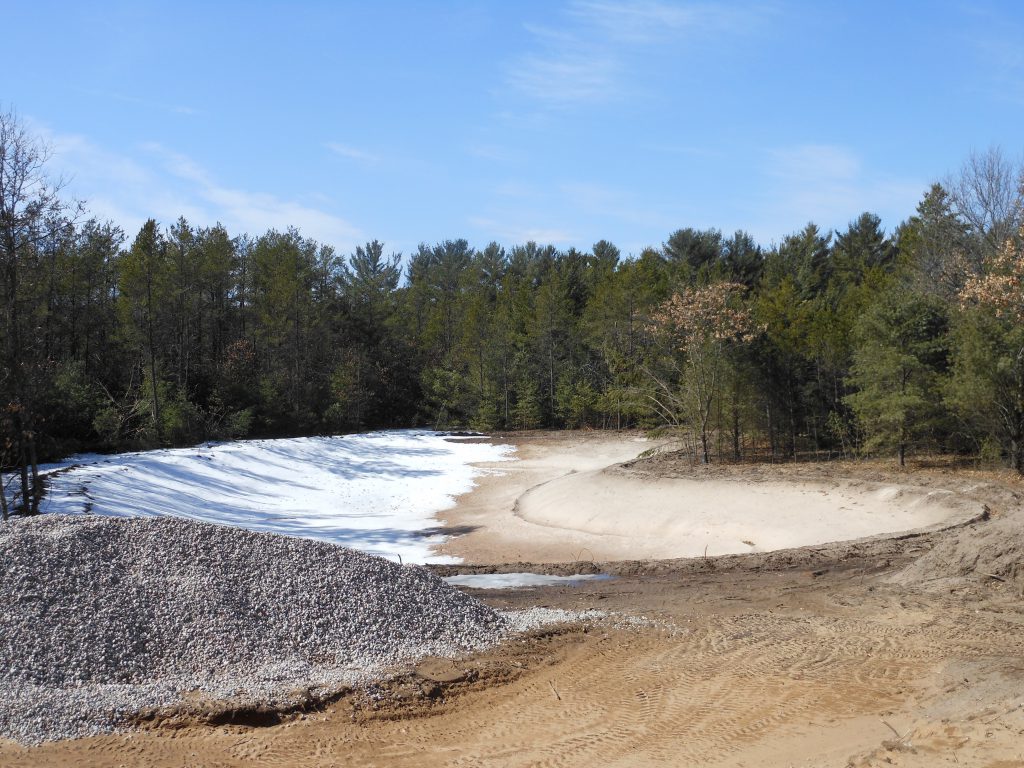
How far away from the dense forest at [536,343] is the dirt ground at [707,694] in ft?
36.2

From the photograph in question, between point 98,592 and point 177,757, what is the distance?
2647 millimetres

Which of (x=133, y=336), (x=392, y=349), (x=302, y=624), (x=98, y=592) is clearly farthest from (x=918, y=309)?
(x=392, y=349)

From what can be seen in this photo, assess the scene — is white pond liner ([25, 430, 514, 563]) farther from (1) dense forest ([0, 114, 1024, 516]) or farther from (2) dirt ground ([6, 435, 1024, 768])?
(2) dirt ground ([6, 435, 1024, 768])

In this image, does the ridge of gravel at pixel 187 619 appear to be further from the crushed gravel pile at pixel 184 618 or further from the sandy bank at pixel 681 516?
the sandy bank at pixel 681 516

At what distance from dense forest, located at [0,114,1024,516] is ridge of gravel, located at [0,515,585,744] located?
854 cm

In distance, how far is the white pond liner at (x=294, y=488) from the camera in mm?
20391

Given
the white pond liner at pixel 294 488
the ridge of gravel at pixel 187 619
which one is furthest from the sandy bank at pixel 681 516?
the ridge of gravel at pixel 187 619

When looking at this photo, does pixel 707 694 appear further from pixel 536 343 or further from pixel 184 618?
pixel 536 343

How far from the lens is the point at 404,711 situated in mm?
7438

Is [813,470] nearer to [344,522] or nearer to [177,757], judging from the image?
[344,522]

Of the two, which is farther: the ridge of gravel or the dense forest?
the dense forest

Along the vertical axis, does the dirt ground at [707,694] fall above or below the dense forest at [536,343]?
below

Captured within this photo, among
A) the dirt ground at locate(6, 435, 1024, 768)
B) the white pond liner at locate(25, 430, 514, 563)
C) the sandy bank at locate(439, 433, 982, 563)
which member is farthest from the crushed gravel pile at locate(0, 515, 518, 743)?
the sandy bank at locate(439, 433, 982, 563)

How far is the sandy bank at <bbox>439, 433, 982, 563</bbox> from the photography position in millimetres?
17547
